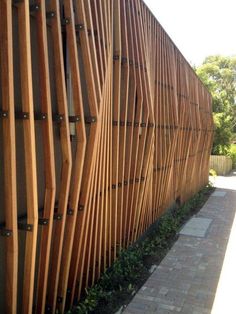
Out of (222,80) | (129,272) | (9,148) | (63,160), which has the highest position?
(222,80)

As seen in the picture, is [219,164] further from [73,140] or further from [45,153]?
[45,153]

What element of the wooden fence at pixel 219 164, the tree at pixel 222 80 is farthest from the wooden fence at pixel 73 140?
the tree at pixel 222 80

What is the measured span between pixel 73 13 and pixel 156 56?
3.30 meters

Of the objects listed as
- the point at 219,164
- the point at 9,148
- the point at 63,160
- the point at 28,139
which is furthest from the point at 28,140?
the point at 219,164

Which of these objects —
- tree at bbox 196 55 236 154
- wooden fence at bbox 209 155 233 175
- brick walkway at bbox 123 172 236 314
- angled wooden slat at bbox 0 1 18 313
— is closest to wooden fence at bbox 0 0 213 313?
angled wooden slat at bbox 0 1 18 313

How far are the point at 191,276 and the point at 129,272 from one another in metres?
0.82

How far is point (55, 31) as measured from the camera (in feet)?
11.1

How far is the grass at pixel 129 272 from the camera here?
421 cm

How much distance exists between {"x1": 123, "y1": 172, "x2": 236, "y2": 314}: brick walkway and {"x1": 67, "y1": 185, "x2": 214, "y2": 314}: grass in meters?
0.11

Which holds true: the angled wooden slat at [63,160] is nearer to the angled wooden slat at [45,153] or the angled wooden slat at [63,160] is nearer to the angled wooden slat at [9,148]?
the angled wooden slat at [45,153]

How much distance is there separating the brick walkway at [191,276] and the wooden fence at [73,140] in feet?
1.97

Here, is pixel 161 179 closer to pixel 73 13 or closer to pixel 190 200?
pixel 190 200

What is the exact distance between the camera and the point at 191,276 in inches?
208

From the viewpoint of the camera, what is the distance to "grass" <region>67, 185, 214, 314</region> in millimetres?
4215
